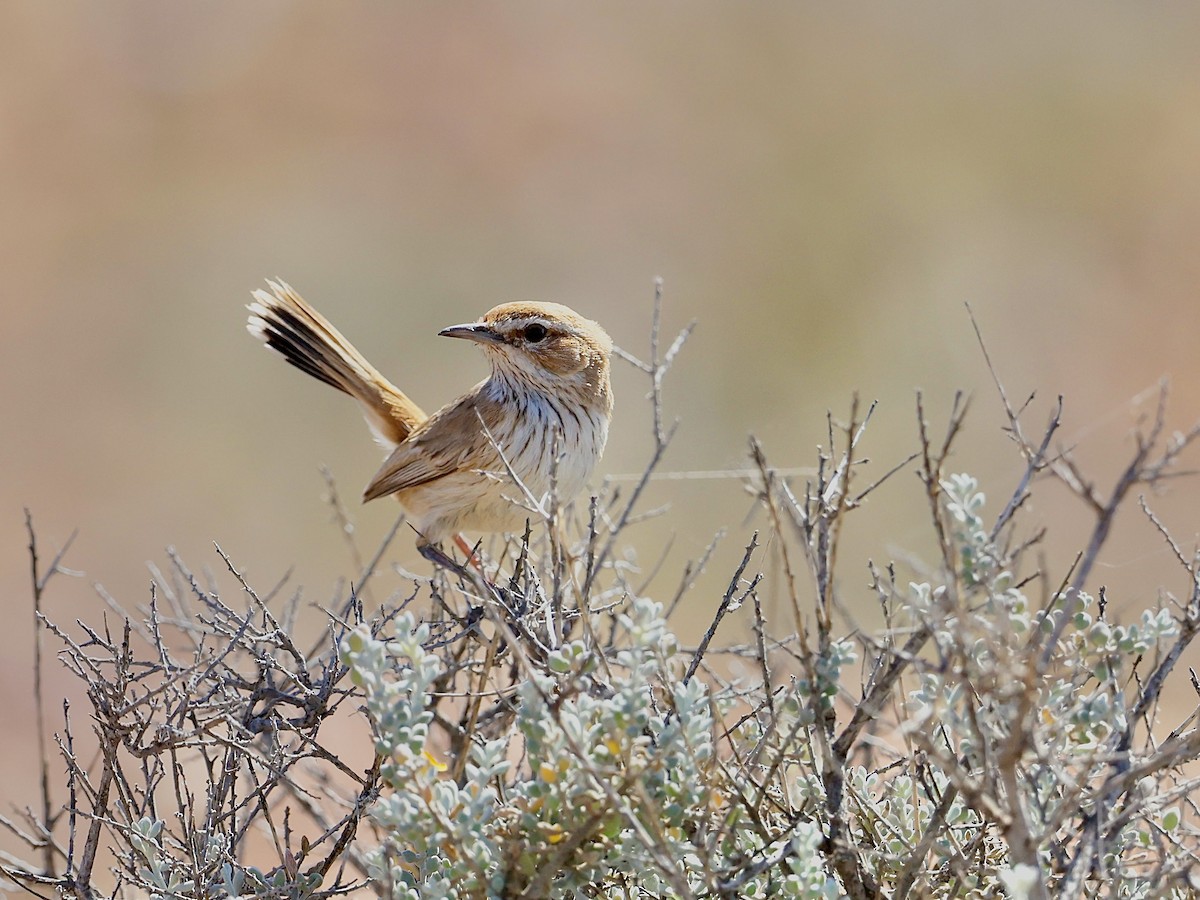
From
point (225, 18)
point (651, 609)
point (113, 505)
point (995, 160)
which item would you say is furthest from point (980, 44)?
point (651, 609)

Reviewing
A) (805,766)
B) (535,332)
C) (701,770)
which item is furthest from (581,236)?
(701,770)

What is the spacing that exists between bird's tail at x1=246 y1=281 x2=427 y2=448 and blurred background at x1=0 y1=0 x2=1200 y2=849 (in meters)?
4.38

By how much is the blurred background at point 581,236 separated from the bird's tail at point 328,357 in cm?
438

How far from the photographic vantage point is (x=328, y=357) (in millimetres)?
6055

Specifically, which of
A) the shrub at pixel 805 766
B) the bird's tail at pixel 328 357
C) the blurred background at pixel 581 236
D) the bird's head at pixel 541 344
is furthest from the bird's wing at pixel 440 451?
the blurred background at pixel 581 236

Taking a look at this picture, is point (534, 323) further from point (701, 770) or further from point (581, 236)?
point (581, 236)

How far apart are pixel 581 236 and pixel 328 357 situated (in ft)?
35.6

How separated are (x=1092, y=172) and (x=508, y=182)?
7778 millimetres

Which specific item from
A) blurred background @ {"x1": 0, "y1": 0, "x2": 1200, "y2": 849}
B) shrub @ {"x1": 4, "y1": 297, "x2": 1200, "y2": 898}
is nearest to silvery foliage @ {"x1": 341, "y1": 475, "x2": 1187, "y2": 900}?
shrub @ {"x1": 4, "y1": 297, "x2": 1200, "y2": 898}

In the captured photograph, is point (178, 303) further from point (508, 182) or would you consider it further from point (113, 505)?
point (508, 182)

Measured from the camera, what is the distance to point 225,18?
19516 mm

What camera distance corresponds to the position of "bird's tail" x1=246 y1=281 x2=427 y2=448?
599 cm

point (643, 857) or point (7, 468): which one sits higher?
point (7, 468)

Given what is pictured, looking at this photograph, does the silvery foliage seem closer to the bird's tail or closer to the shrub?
the shrub
